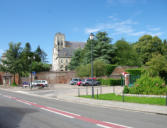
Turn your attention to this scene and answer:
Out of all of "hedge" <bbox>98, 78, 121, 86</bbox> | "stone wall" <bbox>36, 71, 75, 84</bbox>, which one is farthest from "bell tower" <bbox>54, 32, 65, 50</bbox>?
"hedge" <bbox>98, 78, 121, 86</bbox>

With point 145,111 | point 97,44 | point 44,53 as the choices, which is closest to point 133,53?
point 97,44

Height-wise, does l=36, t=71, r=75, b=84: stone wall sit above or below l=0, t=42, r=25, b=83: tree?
below

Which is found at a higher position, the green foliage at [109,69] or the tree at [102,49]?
the tree at [102,49]

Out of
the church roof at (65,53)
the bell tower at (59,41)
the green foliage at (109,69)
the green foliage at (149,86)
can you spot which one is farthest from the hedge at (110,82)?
the bell tower at (59,41)

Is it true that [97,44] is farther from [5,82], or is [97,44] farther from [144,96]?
[144,96]

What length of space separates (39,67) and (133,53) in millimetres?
33511

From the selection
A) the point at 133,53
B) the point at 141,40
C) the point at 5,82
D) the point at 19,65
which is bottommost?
the point at 5,82

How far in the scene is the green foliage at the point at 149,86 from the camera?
18.3 m

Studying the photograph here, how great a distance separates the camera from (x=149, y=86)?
1891 cm

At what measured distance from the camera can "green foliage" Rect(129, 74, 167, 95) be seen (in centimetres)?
1829

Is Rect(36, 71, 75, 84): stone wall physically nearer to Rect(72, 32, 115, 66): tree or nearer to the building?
Rect(72, 32, 115, 66): tree

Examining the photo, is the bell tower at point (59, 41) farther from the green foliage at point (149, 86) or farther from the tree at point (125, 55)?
the green foliage at point (149, 86)

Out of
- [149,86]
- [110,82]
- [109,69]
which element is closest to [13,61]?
[110,82]

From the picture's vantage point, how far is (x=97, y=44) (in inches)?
2314
